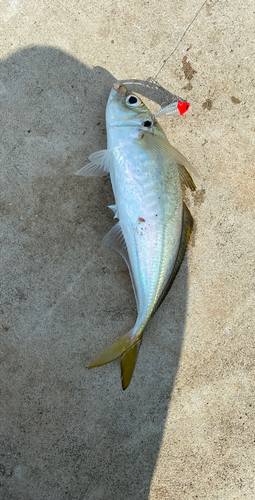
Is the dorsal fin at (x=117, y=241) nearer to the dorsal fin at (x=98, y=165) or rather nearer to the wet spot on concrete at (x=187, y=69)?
the dorsal fin at (x=98, y=165)

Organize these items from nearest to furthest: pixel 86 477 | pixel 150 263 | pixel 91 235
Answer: pixel 150 263 → pixel 86 477 → pixel 91 235

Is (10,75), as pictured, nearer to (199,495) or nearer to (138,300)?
(138,300)

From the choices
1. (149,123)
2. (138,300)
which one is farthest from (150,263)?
(149,123)

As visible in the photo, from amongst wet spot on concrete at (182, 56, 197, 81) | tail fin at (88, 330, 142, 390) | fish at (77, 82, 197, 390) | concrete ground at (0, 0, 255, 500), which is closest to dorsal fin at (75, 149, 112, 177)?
fish at (77, 82, 197, 390)

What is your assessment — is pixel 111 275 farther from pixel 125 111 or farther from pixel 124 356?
pixel 125 111

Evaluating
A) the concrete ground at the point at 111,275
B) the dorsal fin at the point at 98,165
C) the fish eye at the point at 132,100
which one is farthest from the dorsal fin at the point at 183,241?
the fish eye at the point at 132,100

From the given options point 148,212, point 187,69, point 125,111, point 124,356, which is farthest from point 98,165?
point 124,356
